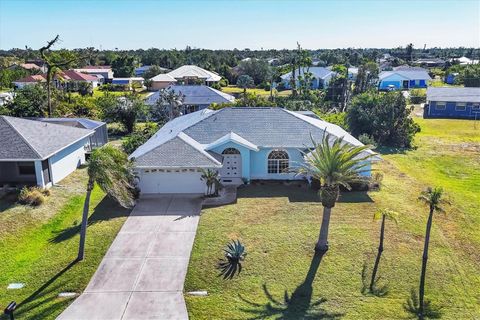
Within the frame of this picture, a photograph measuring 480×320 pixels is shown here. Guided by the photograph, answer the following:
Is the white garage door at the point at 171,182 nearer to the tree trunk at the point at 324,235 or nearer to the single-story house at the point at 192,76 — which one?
the tree trunk at the point at 324,235

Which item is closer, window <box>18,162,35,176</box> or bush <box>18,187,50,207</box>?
bush <box>18,187,50,207</box>

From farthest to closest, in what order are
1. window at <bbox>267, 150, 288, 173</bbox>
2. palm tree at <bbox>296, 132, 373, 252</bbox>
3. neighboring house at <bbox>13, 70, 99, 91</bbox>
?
neighboring house at <bbox>13, 70, 99, 91</bbox>
window at <bbox>267, 150, 288, 173</bbox>
palm tree at <bbox>296, 132, 373, 252</bbox>

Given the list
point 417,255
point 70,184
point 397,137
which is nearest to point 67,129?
point 70,184

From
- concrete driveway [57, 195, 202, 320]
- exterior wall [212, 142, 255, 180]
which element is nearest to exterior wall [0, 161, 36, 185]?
concrete driveway [57, 195, 202, 320]

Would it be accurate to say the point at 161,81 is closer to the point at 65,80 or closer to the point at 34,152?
the point at 65,80

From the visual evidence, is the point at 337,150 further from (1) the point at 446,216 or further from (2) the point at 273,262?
(1) the point at 446,216

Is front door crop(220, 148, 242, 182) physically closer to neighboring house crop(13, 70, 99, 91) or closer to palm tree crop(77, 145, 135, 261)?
palm tree crop(77, 145, 135, 261)

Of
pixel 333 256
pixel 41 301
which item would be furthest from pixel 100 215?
pixel 333 256

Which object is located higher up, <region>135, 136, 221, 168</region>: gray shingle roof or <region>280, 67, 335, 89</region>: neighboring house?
<region>280, 67, 335, 89</region>: neighboring house
